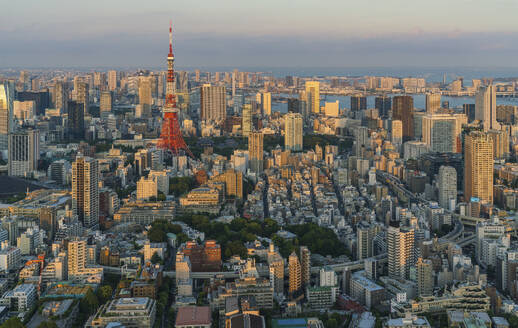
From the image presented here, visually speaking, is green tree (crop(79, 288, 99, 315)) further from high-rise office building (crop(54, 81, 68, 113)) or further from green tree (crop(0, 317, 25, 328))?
high-rise office building (crop(54, 81, 68, 113))

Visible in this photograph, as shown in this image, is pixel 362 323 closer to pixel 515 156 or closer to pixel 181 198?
pixel 181 198

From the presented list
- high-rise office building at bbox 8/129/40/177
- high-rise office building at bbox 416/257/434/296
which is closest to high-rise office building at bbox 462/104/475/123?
high-rise office building at bbox 8/129/40/177

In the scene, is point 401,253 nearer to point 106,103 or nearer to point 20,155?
point 20,155

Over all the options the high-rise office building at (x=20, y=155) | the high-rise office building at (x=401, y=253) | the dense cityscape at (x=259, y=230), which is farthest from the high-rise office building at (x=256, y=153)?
the high-rise office building at (x=401, y=253)

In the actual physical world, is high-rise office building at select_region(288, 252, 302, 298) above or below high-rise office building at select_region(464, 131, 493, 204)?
below

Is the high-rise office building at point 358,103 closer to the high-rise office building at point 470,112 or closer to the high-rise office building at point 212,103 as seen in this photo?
the high-rise office building at point 470,112

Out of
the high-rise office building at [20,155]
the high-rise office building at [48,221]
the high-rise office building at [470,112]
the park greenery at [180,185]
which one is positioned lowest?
the high-rise office building at [48,221]

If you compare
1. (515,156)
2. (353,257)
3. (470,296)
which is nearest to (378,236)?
(353,257)
